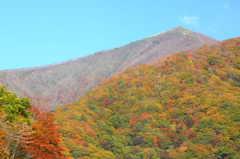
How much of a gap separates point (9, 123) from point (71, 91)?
136 m

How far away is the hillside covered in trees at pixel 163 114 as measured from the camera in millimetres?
66375

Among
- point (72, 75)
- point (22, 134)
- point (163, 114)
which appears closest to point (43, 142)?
point (22, 134)

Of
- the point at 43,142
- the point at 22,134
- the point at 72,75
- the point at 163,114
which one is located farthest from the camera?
the point at 72,75

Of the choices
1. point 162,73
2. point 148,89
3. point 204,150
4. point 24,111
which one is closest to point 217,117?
point 204,150

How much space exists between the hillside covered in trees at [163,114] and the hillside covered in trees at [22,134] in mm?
23344

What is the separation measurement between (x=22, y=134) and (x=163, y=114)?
202 feet

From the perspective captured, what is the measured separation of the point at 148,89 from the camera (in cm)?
9488

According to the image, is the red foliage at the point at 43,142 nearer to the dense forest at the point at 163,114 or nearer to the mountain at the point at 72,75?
the dense forest at the point at 163,114

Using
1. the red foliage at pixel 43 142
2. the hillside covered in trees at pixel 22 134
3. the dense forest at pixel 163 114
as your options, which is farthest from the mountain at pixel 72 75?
the hillside covered in trees at pixel 22 134

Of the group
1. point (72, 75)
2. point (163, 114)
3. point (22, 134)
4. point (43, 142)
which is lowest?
point (163, 114)

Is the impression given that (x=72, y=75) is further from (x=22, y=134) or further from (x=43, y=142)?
(x=22, y=134)

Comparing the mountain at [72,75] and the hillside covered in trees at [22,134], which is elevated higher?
the mountain at [72,75]

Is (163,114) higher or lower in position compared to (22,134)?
lower

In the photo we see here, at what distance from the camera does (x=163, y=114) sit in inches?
3241
